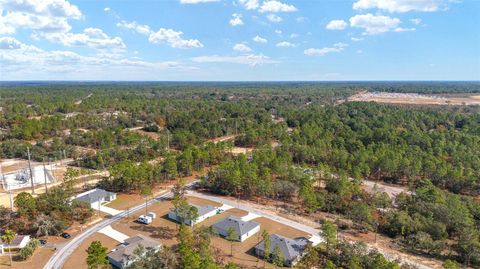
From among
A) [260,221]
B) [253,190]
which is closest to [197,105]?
[253,190]

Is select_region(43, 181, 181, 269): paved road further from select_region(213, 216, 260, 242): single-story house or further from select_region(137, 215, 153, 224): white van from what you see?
select_region(213, 216, 260, 242): single-story house

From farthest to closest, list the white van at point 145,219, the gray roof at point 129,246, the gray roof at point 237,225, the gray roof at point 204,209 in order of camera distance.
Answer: the gray roof at point 204,209 → the white van at point 145,219 → the gray roof at point 237,225 → the gray roof at point 129,246

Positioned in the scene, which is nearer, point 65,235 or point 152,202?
point 65,235

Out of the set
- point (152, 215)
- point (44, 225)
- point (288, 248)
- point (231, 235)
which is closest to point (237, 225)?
point (231, 235)

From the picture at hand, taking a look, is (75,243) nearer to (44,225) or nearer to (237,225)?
(44,225)

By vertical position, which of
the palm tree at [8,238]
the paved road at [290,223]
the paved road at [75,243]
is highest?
the palm tree at [8,238]

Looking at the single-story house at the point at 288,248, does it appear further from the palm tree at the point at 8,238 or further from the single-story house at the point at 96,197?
the single-story house at the point at 96,197

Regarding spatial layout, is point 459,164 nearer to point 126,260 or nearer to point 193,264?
point 193,264

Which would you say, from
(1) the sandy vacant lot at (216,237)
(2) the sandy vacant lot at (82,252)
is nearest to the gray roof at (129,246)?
(2) the sandy vacant lot at (82,252)
